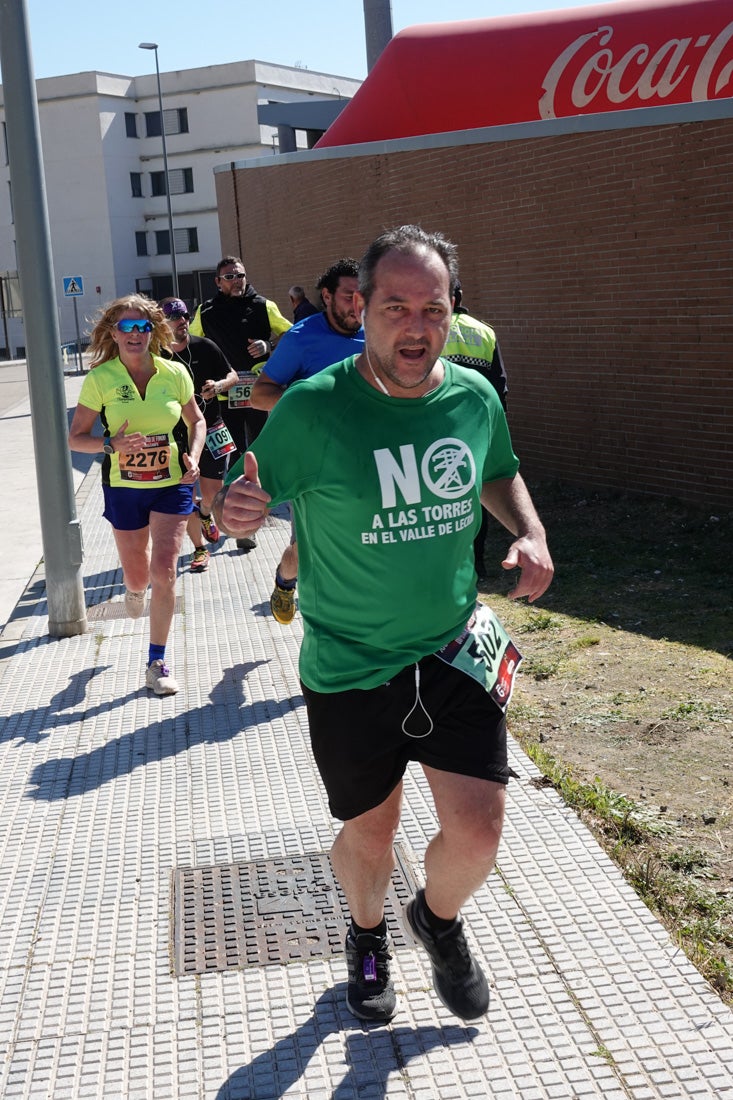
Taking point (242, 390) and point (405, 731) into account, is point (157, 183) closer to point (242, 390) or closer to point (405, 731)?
point (242, 390)

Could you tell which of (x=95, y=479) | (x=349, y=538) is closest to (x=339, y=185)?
(x=95, y=479)

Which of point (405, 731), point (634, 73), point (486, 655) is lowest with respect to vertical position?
point (405, 731)

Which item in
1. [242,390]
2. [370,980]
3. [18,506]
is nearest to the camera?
[370,980]

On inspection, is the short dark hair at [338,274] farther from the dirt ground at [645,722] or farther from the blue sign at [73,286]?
the blue sign at [73,286]

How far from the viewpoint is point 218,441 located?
9.15 meters

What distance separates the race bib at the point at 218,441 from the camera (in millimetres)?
9116

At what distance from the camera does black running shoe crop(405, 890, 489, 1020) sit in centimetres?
309

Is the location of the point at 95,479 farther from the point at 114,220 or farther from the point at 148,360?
the point at 114,220

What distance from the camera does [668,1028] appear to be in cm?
314

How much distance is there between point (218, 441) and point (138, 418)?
282cm

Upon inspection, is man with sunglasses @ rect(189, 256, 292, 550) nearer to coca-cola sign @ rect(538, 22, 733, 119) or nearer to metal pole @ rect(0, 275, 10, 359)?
coca-cola sign @ rect(538, 22, 733, 119)

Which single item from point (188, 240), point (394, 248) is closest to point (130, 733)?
point (394, 248)

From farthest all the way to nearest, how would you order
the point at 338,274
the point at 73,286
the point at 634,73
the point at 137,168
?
the point at 137,168 < the point at 73,286 < the point at 634,73 < the point at 338,274

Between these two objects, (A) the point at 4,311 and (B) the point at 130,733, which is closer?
(B) the point at 130,733
